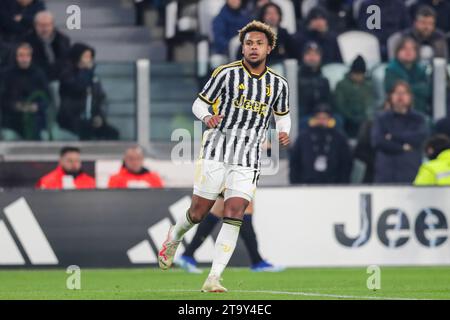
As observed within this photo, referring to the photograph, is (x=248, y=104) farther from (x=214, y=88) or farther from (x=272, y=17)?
(x=272, y=17)

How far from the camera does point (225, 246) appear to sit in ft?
36.4

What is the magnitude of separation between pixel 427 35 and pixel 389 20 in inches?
22.1

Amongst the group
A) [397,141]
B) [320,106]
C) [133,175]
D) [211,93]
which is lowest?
[133,175]

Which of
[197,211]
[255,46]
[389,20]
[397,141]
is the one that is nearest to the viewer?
[255,46]

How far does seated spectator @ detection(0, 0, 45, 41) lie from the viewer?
18484mm

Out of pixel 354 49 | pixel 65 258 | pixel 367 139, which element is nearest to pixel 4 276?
pixel 65 258

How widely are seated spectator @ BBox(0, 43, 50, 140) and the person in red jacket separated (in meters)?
1.19

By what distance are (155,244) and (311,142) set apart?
2.58m

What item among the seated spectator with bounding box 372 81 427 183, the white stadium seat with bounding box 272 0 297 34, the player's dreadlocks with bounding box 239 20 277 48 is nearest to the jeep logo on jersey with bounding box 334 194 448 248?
the seated spectator with bounding box 372 81 427 183

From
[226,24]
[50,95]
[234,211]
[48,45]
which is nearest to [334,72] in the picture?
[226,24]

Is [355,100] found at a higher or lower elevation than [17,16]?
lower

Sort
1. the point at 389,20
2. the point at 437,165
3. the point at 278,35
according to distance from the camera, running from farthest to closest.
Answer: the point at 389,20 → the point at 278,35 → the point at 437,165

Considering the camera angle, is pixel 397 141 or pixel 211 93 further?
pixel 397 141

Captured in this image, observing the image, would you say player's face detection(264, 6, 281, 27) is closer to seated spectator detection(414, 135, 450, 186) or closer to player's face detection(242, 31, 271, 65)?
seated spectator detection(414, 135, 450, 186)
